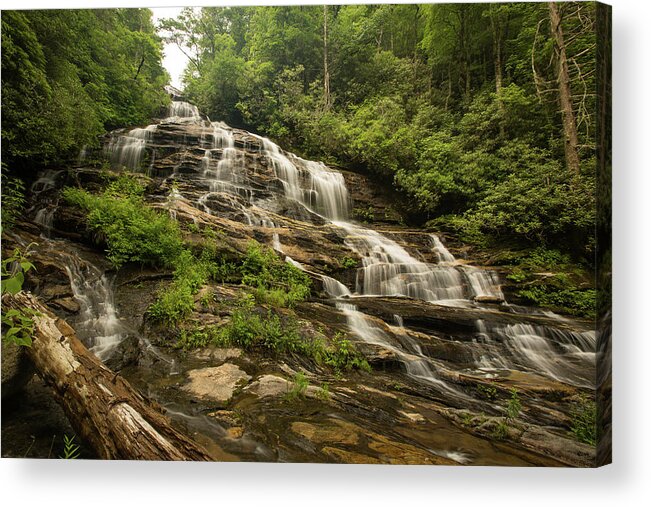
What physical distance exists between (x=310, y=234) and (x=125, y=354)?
2341 millimetres

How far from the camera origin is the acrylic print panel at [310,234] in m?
2.89

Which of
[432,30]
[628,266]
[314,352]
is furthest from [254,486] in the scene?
[432,30]

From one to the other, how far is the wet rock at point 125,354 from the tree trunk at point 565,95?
4.65 metres

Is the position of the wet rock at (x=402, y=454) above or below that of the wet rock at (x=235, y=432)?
below

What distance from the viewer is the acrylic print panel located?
289 centimetres

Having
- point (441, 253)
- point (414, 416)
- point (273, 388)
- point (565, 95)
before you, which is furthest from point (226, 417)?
point (565, 95)

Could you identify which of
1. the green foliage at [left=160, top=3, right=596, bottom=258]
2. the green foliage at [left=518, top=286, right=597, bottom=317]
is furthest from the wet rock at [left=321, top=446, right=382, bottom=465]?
the green foliage at [left=160, top=3, right=596, bottom=258]

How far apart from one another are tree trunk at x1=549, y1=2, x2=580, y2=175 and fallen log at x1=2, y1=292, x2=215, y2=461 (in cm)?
430

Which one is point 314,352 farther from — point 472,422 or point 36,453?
point 36,453

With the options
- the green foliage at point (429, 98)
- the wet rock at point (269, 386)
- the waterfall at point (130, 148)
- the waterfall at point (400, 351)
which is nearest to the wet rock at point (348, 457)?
the wet rock at point (269, 386)

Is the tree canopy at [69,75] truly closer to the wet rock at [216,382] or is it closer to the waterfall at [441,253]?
the wet rock at [216,382]

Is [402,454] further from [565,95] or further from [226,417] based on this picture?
[565,95]

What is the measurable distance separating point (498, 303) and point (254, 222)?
2857 mm

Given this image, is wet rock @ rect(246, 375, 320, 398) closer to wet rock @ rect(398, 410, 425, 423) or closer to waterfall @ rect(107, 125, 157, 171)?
wet rock @ rect(398, 410, 425, 423)
